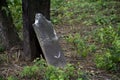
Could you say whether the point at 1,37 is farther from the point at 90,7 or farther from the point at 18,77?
the point at 90,7

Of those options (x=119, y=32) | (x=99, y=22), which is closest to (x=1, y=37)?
(x=119, y=32)

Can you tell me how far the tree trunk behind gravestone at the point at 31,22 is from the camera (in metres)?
5.15

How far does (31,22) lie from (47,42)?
Answer: 459mm

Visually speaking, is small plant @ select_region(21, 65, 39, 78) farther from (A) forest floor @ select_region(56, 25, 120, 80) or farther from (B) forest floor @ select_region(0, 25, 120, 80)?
(A) forest floor @ select_region(56, 25, 120, 80)

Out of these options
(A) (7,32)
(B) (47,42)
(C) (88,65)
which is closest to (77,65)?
(C) (88,65)

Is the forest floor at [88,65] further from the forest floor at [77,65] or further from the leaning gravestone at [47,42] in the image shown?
the leaning gravestone at [47,42]

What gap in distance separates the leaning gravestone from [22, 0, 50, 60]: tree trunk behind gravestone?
0.49 feet

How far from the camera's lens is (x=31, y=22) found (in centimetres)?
520

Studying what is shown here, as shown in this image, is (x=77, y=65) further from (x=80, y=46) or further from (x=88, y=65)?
(x=80, y=46)

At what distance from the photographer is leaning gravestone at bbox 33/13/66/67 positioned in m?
5.00

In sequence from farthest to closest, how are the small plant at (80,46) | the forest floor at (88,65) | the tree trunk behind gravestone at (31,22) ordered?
the small plant at (80,46)
the tree trunk behind gravestone at (31,22)
the forest floor at (88,65)

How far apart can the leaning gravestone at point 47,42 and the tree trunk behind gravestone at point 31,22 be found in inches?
5.8

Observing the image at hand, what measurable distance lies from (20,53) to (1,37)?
0.62 m

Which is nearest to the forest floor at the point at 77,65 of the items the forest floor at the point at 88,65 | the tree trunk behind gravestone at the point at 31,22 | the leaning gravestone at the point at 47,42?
the forest floor at the point at 88,65
